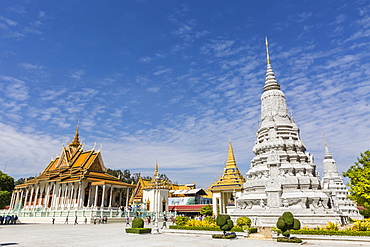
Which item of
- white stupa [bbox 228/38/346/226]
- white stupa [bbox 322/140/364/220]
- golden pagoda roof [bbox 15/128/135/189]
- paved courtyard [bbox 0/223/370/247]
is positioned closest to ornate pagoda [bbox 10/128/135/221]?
golden pagoda roof [bbox 15/128/135/189]

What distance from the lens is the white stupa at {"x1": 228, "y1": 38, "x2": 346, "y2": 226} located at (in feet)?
61.2

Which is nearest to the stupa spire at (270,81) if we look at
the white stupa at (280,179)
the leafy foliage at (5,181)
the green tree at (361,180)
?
the white stupa at (280,179)

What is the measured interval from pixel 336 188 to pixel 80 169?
37714mm

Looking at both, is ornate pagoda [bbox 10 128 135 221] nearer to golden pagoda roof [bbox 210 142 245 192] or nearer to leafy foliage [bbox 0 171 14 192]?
leafy foliage [bbox 0 171 14 192]

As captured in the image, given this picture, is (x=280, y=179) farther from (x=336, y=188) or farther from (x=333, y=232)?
(x=336, y=188)

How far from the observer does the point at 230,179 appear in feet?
132

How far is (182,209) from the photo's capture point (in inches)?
1971

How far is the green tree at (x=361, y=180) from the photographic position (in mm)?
21672

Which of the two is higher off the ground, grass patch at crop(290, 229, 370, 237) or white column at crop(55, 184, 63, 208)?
white column at crop(55, 184, 63, 208)

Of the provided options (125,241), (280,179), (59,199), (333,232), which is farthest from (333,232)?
(59,199)

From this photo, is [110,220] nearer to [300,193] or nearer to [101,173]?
[101,173]

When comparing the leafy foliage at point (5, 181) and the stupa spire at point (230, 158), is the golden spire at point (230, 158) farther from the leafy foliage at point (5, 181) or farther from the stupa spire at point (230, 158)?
the leafy foliage at point (5, 181)

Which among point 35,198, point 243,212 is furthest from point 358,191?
point 35,198

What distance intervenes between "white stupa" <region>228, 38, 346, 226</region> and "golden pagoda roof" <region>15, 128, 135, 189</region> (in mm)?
23878
